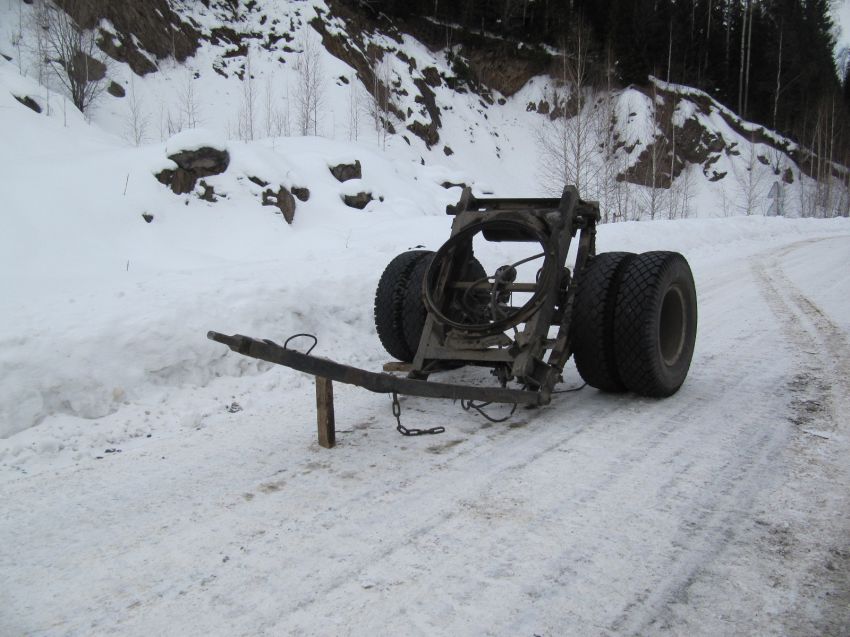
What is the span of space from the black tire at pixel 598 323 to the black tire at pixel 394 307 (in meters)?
1.33

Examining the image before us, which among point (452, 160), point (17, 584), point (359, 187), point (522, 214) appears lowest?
point (17, 584)

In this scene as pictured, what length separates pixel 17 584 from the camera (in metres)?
2.33

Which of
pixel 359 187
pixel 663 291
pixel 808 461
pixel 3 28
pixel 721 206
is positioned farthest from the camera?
pixel 721 206

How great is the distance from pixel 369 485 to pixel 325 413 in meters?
0.64

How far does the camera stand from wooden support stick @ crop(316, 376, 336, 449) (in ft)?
11.7

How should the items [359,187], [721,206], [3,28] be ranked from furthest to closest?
[721,206] → [3,28] → [359,187]

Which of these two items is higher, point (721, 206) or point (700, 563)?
→ point (721, 206)

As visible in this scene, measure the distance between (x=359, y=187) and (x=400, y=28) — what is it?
96.3ft

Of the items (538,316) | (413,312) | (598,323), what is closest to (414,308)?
(413,312)

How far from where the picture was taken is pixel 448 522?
8.85 feet

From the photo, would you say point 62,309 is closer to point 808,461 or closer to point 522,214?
point 522,214

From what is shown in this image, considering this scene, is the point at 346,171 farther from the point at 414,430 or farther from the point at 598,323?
the point at 414,430

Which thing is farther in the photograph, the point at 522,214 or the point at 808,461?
the point at 522,214

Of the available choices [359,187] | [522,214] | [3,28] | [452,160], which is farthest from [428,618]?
[452,160]
